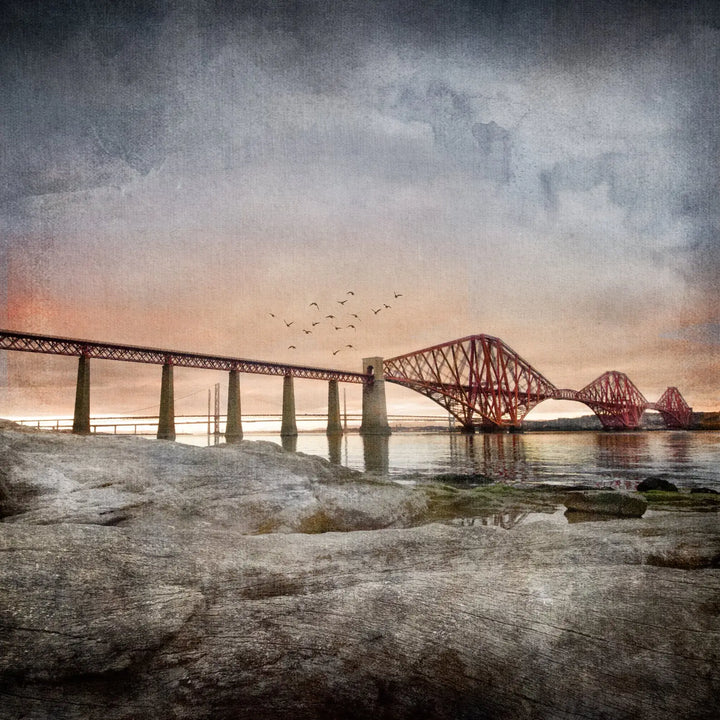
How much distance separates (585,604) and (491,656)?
2.09ft

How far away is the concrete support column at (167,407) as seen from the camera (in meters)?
62.8

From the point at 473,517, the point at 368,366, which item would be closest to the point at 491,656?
the point at 473,517

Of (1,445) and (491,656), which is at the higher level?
(1,445)

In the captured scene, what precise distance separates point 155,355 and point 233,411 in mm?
13812

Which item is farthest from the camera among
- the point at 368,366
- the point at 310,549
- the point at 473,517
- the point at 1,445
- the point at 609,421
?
the point at 609,421

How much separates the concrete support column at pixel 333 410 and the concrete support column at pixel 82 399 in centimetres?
4657

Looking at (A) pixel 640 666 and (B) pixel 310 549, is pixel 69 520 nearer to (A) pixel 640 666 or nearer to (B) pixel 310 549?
(B) pixel 310 549

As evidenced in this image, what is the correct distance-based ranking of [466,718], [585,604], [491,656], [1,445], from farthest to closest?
[1,445], [585,604], [491,656], [466,718]

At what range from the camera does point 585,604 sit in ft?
8.52

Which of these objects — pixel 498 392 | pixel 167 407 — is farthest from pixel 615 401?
pixel 167 407

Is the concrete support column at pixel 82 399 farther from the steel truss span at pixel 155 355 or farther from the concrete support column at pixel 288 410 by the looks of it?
the concrete support column at pixel 288 410

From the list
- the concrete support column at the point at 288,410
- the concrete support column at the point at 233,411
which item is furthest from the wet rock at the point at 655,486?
the concrete support column at the point at 288,410

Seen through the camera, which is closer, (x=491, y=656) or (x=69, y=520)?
(x=491, y=656)

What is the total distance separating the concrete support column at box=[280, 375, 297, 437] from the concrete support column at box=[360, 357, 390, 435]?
20113 mm
